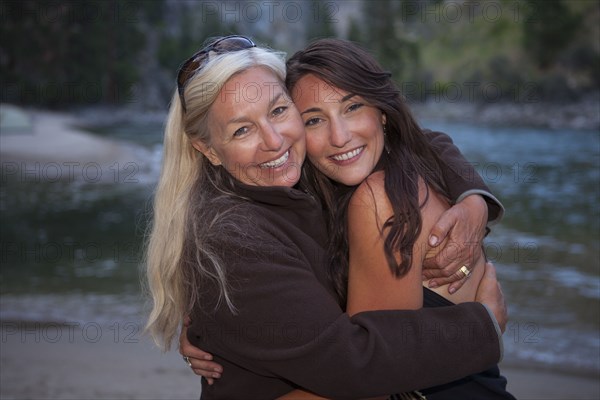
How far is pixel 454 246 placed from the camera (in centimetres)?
174

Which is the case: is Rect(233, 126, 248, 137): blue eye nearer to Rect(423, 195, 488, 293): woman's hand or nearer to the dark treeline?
Rect(423, 195, 488, 293): woman's hand

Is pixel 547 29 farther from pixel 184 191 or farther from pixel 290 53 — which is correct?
pixel 184 191

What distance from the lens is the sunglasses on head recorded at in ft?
5.82

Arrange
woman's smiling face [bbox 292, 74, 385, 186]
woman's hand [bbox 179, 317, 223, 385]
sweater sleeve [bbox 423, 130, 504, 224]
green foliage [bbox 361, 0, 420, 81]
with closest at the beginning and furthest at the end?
woman's hand [bbox 179, 317, 223, 385] < woman's smiling face [bbox 292, 74, 385, 186] < sweater sleeve [bbox 423, 130, 504, 224] < green foliage [bbox 361, 0, 420, 81]

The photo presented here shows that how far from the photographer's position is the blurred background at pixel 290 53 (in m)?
5.84

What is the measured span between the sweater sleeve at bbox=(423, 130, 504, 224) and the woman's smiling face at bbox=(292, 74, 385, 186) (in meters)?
0.23

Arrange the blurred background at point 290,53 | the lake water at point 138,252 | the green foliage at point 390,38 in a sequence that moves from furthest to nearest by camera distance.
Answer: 1. the green foliage at point 390,38
2. the blurred background at point 290,53
3. the lake water at point 138,252

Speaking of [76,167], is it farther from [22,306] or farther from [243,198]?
[243,198]

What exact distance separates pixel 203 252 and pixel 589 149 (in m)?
21.8

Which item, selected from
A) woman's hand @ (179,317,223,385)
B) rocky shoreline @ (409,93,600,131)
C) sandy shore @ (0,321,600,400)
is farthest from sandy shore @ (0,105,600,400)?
rocky shoreline @ (409,93,600,131)

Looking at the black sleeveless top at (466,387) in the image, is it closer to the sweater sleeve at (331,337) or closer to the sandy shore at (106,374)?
the sweater sleeve at (331,337)

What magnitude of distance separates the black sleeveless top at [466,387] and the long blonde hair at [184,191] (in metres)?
0.53

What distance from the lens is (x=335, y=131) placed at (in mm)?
1846

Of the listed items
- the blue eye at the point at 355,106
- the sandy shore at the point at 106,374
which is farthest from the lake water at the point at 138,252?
the blue eye at the point at 355,106
